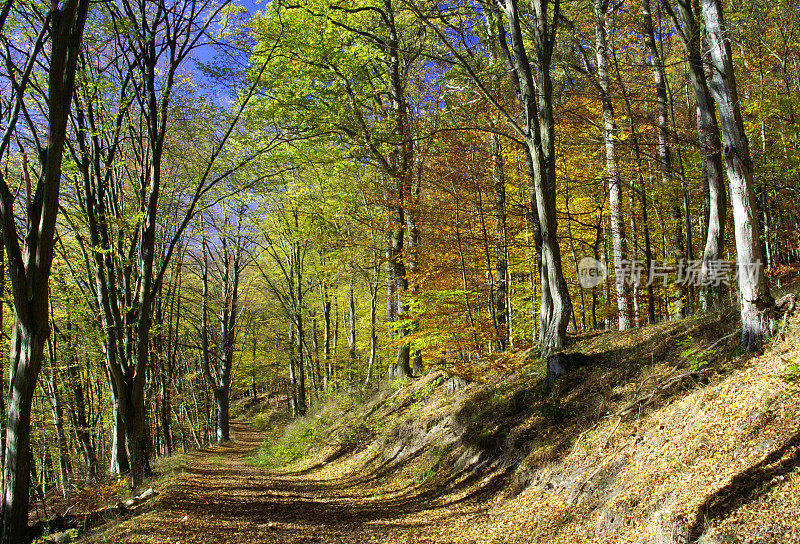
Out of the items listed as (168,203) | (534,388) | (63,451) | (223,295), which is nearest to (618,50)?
(534,388)

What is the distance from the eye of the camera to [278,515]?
7.70m

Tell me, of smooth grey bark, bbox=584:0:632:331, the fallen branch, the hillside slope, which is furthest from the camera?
smooth grey bark, bbox=584:0:632:331

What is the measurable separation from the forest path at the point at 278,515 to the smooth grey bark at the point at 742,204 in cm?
460

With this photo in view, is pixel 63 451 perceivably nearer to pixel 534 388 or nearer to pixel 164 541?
pixel 164 541

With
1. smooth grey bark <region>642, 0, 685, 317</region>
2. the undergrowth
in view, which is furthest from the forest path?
smooth grey bark <region>642, 0, 685, 317</region>

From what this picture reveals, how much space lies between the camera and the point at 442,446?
9.52 m

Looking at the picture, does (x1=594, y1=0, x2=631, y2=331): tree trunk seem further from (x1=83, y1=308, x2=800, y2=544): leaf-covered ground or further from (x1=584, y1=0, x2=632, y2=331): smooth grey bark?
(x1=83, y1=308, x2=800, y2=544): leaf-covered ground

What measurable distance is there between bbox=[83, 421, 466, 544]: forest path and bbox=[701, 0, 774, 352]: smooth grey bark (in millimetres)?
4596

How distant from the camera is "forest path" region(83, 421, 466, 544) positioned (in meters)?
6.29

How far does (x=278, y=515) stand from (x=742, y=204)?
7.93 m

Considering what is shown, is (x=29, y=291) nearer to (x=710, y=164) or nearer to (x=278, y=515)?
(x=278, y=515)

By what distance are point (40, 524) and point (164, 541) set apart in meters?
2.38

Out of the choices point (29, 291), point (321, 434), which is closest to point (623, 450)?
point (29, 291)

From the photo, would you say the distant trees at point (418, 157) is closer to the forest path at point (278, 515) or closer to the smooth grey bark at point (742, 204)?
the smooth grey bark at point (742, 204)
